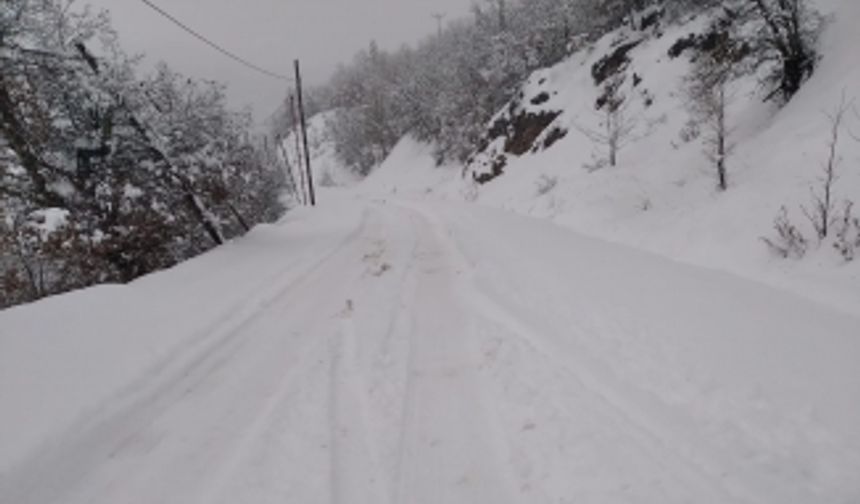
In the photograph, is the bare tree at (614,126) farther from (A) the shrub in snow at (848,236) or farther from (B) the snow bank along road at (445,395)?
(B) the snow bank along road at (445,395)

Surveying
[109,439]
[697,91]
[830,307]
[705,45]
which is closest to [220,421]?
[109,439]

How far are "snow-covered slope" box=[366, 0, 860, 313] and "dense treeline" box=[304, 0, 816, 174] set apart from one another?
99cm

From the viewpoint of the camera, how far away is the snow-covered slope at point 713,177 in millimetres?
7059

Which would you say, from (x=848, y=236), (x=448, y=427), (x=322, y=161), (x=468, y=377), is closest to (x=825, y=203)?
(x=848, y=236)

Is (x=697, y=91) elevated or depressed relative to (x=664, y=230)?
elevated

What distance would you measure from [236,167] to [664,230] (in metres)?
10.9

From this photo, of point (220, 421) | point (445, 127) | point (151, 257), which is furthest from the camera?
point (445, 127)

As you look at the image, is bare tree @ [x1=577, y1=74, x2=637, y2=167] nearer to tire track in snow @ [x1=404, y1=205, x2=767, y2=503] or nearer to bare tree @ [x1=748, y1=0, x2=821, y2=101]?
bare tree @ [x1=748, y1=0, x2=821, y2=101]

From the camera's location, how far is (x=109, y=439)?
3.75 m

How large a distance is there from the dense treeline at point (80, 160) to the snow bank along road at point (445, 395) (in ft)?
12.3

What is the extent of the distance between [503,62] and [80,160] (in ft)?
117

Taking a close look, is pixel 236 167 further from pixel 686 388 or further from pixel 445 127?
pixel 445 127

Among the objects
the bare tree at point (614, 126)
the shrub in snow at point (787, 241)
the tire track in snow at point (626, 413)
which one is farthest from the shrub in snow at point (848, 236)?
the bare tree at point (614, 126)

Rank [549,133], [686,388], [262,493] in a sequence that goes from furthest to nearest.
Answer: [549,133] → [686,388] → [262,493]
